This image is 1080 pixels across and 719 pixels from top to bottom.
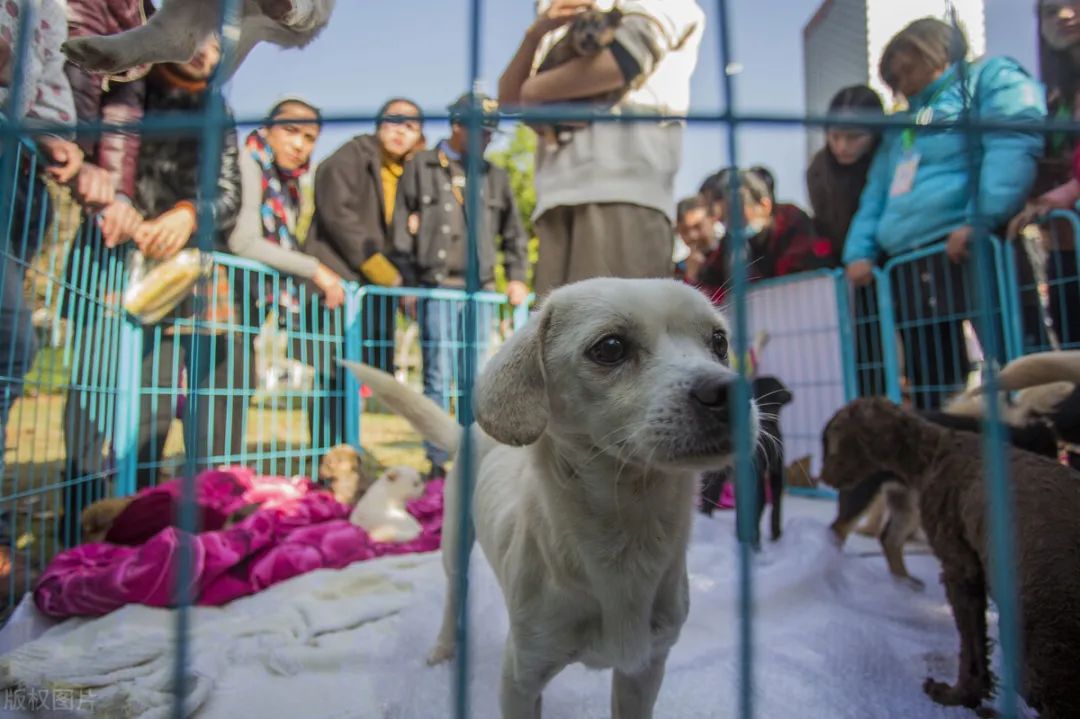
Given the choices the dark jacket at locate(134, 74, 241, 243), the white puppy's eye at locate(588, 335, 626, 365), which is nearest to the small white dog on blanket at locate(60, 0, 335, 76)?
the white puppy's eye at locate(588, 335, 626, 365)

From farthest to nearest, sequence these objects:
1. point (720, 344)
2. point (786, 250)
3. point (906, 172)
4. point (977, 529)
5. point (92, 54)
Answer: point (786, 250)
point (906, 172)
point (977, 529)
point (720, 344)
point (92, 54)

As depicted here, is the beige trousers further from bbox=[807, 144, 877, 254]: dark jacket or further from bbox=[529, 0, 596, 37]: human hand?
bbox=[807, 144, 877, 254]: dark jacket

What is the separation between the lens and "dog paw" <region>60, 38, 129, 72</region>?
3.40ft

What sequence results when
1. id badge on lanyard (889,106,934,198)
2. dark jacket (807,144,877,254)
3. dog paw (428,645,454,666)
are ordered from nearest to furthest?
1. dog paw (428,645,454,666)
2. id badge on lanyard (889,106,934,198)
3. dark jacket (807,144,877,254)

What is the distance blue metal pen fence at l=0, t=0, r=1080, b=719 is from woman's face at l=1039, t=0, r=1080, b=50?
0.78m

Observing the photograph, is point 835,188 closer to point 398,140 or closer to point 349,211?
point 398,140

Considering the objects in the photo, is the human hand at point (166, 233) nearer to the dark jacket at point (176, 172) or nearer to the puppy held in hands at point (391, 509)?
the dark jacket at point (176, 172)

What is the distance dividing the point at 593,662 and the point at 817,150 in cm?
380

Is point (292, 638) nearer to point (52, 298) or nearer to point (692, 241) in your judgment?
point (52, 298)

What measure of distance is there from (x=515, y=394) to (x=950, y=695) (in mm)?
1464

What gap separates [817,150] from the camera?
4062 mm

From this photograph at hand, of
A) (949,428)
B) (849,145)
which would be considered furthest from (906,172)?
(949,428)

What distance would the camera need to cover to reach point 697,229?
189 inches

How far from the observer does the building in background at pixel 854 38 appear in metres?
1.47
